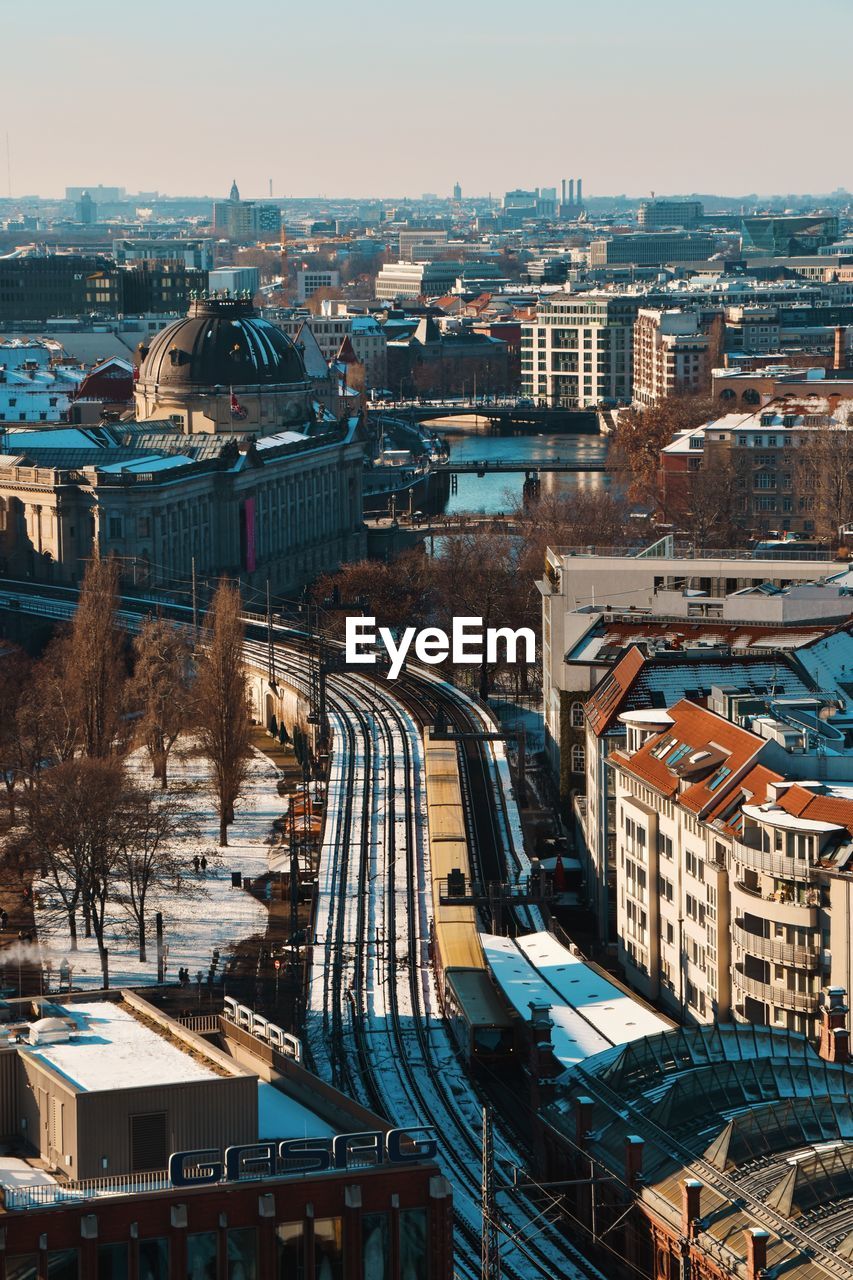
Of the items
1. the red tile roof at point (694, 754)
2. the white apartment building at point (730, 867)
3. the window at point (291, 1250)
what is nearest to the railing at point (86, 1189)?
the window at point (291, 1250)

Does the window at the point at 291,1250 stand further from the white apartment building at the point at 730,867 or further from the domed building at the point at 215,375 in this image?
the domed building at the point at 215,375

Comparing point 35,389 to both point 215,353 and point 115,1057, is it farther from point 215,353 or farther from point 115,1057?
point 115,1057

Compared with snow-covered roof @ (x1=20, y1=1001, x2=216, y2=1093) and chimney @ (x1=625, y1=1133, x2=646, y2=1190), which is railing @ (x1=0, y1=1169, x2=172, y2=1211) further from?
chimney @ (x1=625, y1=1133, x2=646, y2=1190)

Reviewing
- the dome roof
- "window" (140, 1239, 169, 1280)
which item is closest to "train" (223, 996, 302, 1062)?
"window" (140, 1239, 169, 1280)

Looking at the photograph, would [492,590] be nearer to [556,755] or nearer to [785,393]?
[556,755]

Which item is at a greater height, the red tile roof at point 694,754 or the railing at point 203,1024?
the railing at point 203,1024

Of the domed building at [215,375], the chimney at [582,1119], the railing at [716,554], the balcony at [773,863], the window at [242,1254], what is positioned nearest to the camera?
the window at [242,1254]
